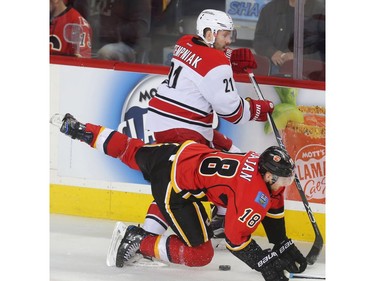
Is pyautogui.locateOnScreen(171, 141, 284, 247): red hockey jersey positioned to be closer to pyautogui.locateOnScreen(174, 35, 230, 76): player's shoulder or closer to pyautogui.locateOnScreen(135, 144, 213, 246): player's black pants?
pyautogui.locateOnScreen(135, 144, 213, 246): player's black pants

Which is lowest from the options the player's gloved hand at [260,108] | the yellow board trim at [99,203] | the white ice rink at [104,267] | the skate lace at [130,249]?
the white ice rink at [104,267]

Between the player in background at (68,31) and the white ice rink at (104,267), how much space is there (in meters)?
0.89

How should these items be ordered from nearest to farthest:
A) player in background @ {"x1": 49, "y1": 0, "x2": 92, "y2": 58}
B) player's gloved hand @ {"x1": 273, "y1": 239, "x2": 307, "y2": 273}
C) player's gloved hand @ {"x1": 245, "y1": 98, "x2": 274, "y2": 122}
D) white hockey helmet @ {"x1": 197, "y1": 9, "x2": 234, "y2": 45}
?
player's gloved hand @ {"x1": 273, "y1": 239, "x2": 307, "y2": 273}
white hockey helmet @ {"x1": 197, "y1": 9, "x2": 234, "y2": 45}
player's gloved hand @ {"x1": 245, "y1": 98, "x2": 274, "y2": 122}
player in background @ {"x1": 49, "y1": 0, "x2": 92, "y2": 58}

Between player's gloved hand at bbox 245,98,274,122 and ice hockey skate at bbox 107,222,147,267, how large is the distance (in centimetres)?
68

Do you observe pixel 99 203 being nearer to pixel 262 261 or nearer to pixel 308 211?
pixel 308 211

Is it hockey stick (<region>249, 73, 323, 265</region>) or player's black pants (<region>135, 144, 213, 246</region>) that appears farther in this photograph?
hockey stick (<region>249, 73, 323, 265</region>)

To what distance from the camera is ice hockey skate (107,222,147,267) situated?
5.62 meters

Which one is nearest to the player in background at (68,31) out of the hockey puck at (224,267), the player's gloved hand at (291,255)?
the hockey puck at (224,267)

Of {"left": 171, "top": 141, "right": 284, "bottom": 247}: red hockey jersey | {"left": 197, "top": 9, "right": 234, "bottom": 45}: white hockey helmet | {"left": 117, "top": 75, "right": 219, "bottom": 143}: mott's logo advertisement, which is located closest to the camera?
{"left": 171, "top": 141, "right": 284, "bottom": 247}: red hockey jersey

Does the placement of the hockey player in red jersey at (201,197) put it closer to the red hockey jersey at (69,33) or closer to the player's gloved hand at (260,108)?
the player's gloved hand at (260,108)

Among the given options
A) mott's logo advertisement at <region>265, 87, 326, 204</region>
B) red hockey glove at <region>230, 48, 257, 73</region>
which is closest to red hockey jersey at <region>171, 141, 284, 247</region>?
mott's logo advertisement at <region>265, 87, 326, 204</region>

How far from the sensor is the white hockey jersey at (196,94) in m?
5.50
